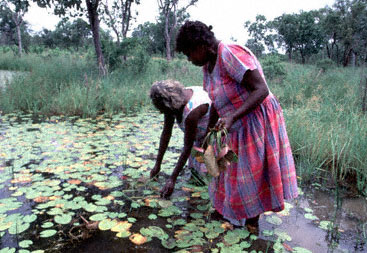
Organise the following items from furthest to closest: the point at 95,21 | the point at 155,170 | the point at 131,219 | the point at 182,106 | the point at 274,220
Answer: the point at 95,21 → the point at 155,170 → the point at 182,106 → the point at 274,220 → the point at 131,219

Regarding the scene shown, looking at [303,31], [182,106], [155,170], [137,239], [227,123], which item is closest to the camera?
[227,123]

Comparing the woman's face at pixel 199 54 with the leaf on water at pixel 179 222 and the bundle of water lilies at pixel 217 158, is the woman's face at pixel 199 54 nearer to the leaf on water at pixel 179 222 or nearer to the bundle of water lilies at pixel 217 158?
the bundle of water lilies at pixel 217 158

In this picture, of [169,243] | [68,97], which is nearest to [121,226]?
[169,243]

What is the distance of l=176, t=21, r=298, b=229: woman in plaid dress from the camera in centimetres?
161

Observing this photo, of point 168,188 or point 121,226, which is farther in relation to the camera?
point 168,188

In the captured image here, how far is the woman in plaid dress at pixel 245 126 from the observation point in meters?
1.61

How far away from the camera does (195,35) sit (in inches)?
64.5

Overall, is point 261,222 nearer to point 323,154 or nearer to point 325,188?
point 325,188

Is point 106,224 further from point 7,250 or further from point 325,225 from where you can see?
point 325,225

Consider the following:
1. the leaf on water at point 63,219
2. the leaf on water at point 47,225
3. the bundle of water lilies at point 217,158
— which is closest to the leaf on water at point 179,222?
the bundle of water lilies at point 217,158

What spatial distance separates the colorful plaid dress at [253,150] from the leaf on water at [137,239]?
60cm

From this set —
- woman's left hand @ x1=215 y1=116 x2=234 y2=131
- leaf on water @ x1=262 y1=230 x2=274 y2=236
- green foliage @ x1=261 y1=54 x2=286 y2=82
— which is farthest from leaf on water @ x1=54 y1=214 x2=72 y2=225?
green foliage @ x1=261 y1=54 x2=286 y2=82

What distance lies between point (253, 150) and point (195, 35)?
78 cm

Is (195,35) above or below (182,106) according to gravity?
above
